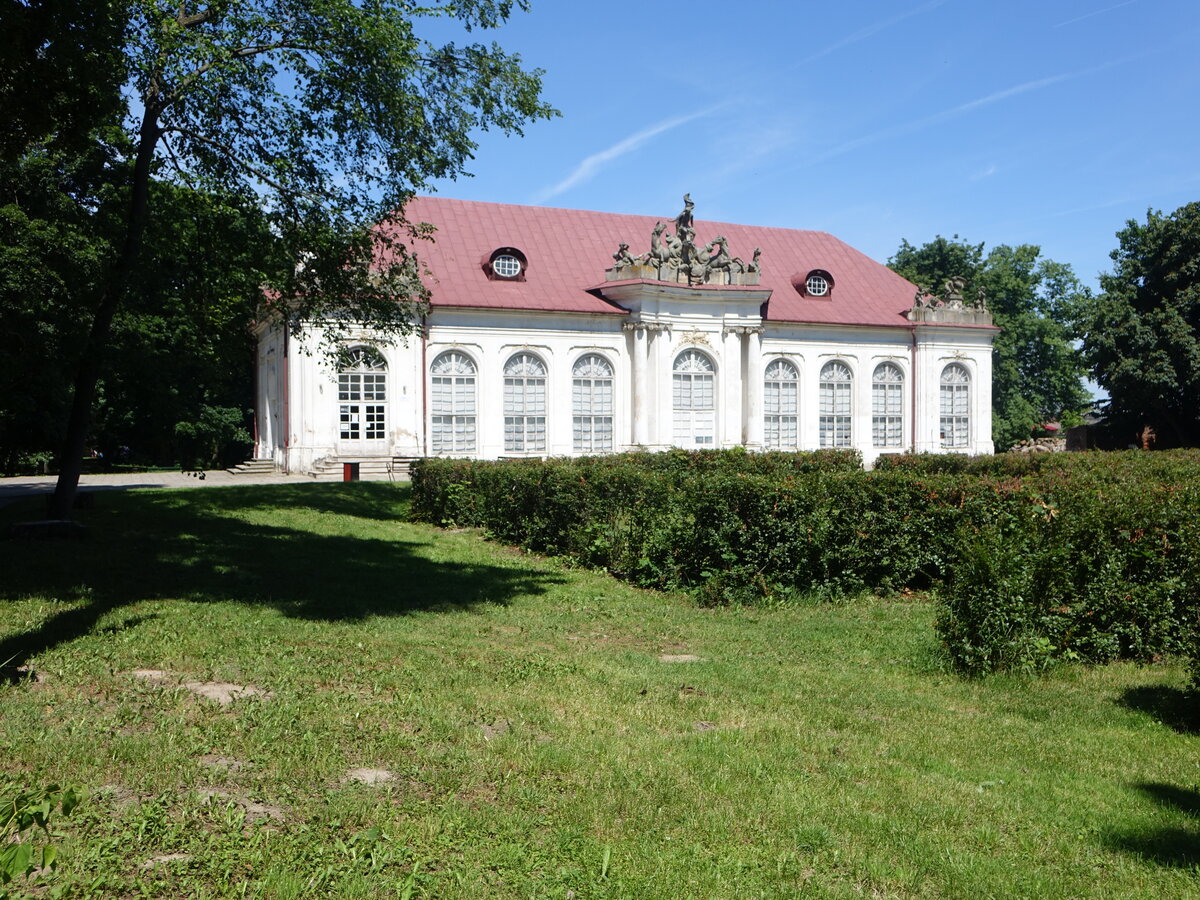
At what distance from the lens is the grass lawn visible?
4.45 m

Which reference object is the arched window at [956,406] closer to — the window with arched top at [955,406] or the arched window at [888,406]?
the window with arched top at [955,406]

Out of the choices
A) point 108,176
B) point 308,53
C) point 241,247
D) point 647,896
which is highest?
point 308,53

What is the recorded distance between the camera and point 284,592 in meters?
11.4

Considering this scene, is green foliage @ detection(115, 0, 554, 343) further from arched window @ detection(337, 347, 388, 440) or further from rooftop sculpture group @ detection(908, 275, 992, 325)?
rooftop sculpture group @ detection(908, 275, 992, 325)

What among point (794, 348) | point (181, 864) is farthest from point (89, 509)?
point (794, 348)

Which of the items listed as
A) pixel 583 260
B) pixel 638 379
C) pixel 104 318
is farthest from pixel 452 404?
pixel 104 318

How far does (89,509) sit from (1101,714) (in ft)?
53.7

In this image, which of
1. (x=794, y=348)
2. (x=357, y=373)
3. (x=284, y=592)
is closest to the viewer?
(x=284, y=592)

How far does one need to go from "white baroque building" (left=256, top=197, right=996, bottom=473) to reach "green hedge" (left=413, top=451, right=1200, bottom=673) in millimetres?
14186

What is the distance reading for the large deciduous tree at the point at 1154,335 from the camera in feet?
131

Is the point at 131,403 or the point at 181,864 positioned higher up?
the point at 131,403

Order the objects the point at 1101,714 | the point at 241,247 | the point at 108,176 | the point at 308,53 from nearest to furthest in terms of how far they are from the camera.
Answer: the point at 1101,714 < the point at 308,53 < the point at 241,247 < the point at 108,176

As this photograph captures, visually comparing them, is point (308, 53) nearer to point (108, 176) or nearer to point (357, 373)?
point (108, 176)

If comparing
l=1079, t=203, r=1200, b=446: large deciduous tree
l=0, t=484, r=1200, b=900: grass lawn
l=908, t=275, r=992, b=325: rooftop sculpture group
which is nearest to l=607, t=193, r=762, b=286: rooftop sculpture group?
l=908, t=275, r=992, b=325: rooftop sculpture group
